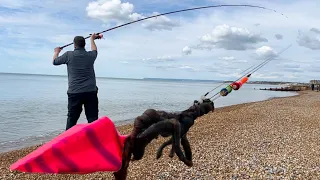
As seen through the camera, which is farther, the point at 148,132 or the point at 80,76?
the point at 80,76

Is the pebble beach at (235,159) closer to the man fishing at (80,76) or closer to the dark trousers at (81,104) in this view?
the dark trousers at (81,104)

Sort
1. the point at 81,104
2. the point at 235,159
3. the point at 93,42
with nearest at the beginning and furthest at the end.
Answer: the point at 93,42 → the point at 81,104 → the point at 235,159

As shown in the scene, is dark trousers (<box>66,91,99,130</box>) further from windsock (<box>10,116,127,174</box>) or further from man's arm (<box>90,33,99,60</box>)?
windsock (<box>10,116,127,174</box>)

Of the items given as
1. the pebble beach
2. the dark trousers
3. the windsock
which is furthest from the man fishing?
the windsock

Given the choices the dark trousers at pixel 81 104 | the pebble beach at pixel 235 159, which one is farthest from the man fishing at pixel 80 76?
the pebble beach at pixel 235 159

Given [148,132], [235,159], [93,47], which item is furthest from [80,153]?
[235,159]

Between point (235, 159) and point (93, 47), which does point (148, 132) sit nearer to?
point (93, 47)

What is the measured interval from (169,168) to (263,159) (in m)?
2.39

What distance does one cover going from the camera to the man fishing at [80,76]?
5837mm

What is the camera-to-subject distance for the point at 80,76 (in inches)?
235

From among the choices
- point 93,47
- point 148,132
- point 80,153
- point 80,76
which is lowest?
point 80,153

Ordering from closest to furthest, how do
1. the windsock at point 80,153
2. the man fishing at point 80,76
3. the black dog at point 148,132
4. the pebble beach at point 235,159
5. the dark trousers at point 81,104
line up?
the windsock at point 80,153 → the black dog at point 148,132 → the man fishing at point 80,76 → the dark trousers at point 81,104 → the pebble beach at point 235,159

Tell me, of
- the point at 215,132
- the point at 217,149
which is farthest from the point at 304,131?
the point at 217,149

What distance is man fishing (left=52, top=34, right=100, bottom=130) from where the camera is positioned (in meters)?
5.84
